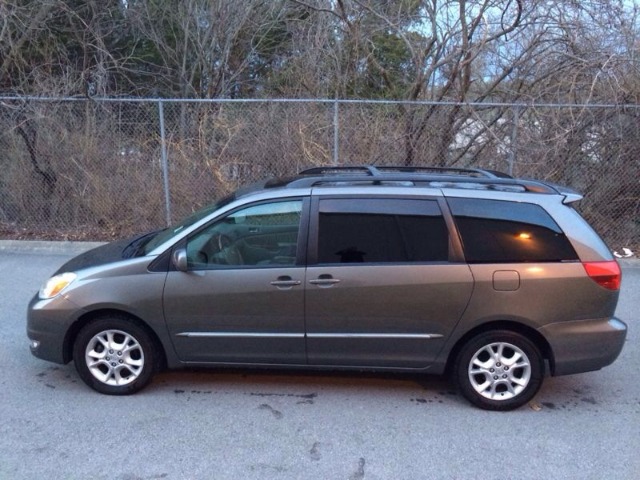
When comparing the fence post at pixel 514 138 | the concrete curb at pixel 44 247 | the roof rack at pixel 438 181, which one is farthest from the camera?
the concrete curb at pixel 44 247

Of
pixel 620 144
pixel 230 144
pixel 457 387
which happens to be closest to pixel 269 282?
pixel 457 387

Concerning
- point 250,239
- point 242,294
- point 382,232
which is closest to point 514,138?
point 382,232

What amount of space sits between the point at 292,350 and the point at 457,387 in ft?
3.99

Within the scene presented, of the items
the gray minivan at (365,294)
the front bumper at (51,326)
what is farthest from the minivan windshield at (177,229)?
the front bumper at (51,326)

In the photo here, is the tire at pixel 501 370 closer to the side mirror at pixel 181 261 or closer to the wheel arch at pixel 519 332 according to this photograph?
the wheel arch at pixel 519 332

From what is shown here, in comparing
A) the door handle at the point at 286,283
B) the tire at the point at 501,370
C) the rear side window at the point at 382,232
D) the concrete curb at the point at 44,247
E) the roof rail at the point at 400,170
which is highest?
the roof rail at the point at 400,170

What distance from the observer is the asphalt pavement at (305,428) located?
10.3 feet

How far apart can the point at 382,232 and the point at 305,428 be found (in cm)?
142

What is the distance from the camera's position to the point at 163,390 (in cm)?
407

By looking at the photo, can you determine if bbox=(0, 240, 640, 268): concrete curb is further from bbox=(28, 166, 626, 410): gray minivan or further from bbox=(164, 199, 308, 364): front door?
bbox=(164, 199, 308, 364): front door

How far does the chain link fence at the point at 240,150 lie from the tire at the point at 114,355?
505 cm

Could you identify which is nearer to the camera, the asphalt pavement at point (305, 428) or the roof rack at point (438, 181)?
the asphalt pavement at point (305, 428)

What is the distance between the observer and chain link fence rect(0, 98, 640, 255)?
826 cm

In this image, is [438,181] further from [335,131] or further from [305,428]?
[335,131]
